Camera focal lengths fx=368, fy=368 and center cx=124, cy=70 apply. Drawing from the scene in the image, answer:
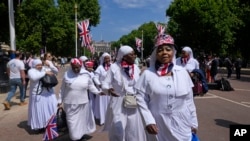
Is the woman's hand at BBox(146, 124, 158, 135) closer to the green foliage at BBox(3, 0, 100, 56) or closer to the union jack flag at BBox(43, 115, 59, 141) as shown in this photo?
the union jack flag at BBox(43, 115, 59, 141)

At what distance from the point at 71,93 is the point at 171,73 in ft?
12.3

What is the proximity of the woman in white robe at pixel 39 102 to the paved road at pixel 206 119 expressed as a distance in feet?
1.02

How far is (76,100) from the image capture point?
7.22 metres

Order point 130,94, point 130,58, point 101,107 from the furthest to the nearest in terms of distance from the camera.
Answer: point 101,107 < point 130,58 < point 130,94

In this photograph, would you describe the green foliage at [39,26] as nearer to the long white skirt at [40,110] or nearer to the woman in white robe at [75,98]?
the long white skirt at [40,110]

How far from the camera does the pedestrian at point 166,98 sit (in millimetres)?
3754

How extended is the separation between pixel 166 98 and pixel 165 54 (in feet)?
1.50

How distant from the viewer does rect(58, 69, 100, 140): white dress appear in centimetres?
721

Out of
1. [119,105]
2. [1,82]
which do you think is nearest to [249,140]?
[119,105]

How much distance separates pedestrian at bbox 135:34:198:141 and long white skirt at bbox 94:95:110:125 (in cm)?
588

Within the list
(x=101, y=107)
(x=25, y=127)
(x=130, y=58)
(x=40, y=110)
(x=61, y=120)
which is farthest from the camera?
(x=101, y=107)

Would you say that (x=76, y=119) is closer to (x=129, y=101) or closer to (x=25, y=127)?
(x=129, y=101)

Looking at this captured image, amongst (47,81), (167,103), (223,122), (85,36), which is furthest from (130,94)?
(85,36)

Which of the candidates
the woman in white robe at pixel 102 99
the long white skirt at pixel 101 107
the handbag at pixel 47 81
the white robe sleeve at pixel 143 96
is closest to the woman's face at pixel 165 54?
the white robe sleeve at pixel 143 96
